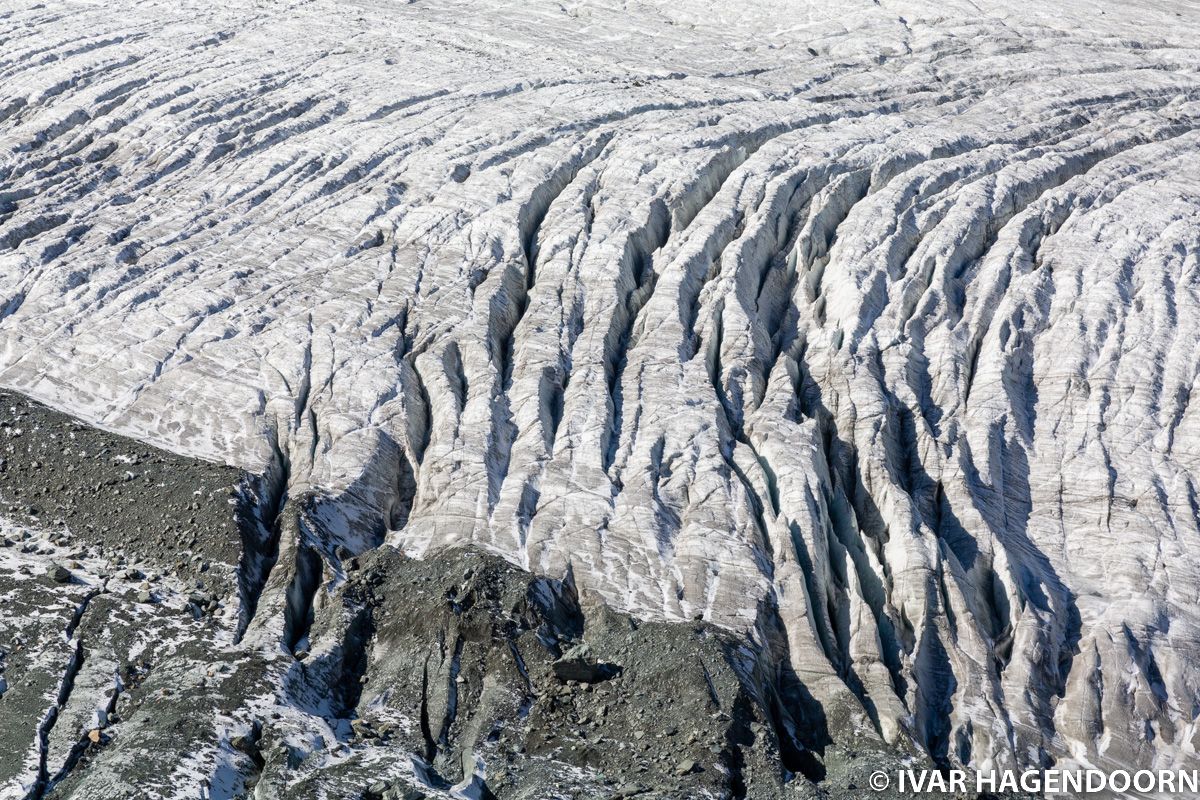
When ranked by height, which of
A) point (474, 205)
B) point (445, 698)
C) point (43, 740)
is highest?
point (474, 205)

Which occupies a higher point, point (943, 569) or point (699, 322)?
point (699, 322)

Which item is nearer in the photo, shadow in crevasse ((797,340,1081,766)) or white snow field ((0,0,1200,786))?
shadow in crevasse ((797,340,1081,766))

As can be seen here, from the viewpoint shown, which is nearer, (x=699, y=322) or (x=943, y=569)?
(x=943, y=569)

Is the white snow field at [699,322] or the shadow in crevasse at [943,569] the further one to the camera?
the white snow field at [699,322]

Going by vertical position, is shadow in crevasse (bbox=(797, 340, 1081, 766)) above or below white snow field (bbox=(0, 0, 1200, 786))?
below

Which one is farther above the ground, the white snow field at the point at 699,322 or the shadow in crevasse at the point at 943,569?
the white snow field at the point at 699,322

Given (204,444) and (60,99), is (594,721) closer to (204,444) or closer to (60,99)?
(204,444)

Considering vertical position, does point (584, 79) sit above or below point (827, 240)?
above

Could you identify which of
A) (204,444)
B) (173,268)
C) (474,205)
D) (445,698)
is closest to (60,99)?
(173,268)
